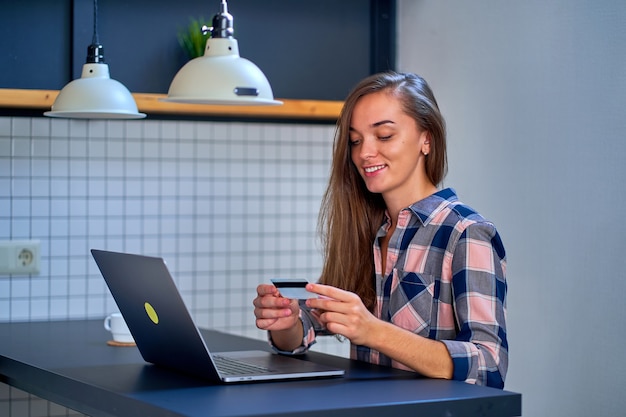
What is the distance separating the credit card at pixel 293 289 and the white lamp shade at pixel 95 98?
798 millimetres

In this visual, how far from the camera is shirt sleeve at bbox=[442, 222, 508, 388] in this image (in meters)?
1.81

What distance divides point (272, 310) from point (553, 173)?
100 cm

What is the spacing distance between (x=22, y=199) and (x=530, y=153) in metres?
1.61

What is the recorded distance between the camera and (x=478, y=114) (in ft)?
9.86

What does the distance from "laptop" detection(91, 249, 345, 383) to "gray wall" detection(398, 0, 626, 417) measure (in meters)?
0.88

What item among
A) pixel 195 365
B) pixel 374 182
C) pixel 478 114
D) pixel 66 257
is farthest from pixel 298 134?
pixel 195 365

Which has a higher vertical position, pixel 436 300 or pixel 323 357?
pixel 436 300

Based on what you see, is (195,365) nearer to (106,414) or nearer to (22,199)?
(106,414)

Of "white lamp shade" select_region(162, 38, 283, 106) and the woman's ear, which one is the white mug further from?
the woman's ear

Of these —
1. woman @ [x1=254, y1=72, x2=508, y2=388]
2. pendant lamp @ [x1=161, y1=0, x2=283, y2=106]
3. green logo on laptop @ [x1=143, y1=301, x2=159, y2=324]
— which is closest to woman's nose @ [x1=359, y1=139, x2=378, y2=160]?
woman @ [x1=254, y1=72, x2=508, y2=388]

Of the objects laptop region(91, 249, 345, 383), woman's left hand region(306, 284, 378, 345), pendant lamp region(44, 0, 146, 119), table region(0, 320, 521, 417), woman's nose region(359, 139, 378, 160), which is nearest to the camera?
table region(0, 320, 521, 417)

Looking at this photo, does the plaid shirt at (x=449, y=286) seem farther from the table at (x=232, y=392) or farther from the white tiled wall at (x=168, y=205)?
the white tiled wall at (x=168, y=205)

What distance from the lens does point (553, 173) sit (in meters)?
2.62

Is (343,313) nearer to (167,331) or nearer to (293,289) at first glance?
(293,289)
